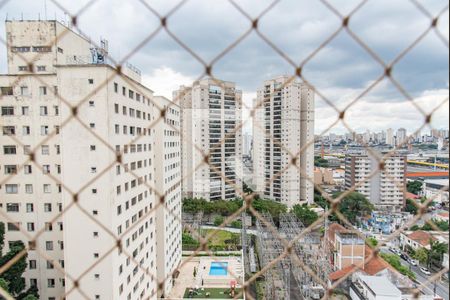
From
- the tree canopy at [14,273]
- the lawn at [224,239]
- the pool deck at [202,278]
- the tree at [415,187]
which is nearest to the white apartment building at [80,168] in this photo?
the tree canopy at [14,273]

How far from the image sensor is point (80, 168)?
10.7ft

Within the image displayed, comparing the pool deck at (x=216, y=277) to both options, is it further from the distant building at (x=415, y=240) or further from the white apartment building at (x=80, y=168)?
the distant building at (x=415, y=240)

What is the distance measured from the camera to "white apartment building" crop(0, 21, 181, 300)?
10.6 feet

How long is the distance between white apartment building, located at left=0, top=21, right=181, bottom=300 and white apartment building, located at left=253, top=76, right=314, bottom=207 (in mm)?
5375

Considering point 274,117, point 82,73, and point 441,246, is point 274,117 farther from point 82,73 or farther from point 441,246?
point 82,73

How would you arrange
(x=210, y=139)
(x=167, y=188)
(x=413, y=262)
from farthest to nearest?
(x=210, y=139), (x=413, y=262), (x=167, y=188)

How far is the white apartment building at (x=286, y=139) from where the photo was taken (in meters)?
10.2

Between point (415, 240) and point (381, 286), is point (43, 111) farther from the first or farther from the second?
point (415, 240)

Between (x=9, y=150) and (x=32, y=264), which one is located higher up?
(x=9, y=150)

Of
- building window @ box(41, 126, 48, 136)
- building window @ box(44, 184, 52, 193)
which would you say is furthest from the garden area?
building window @ box(41, 126, 48, 136)

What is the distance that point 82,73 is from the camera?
3.21 metres

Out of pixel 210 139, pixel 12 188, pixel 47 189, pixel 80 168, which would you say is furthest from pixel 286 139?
pixel 80 168

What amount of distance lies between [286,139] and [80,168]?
8.02 m

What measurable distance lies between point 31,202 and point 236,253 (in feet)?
15.6
